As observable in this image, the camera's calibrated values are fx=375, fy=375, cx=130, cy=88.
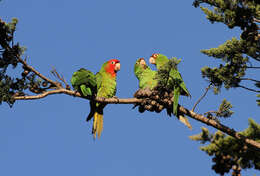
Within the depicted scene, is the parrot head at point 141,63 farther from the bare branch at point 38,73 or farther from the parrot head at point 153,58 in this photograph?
the bare branch at point 38,73

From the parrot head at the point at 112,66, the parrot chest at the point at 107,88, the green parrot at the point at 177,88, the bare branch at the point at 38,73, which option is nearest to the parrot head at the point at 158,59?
the green parrot at the point at 177,88

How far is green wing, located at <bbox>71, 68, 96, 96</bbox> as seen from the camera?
812 cm

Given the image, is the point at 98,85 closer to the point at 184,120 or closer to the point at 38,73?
the point at 38,73

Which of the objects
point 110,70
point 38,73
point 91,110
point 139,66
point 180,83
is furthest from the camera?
point 110,70

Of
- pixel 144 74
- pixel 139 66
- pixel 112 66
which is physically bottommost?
pixel 144 74

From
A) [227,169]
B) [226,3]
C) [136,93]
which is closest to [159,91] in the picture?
[136,93]

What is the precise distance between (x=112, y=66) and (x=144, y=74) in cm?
136

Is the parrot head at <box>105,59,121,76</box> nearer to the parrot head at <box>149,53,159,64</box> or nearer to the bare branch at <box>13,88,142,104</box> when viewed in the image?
the parrot head at <box>149,53,159,64</box>

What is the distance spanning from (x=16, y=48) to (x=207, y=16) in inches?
196

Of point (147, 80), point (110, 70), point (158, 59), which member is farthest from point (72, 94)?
point (158, 59)

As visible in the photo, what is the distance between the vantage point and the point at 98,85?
9.41 meters

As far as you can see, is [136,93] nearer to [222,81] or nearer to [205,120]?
[205,120]

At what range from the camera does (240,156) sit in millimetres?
9109

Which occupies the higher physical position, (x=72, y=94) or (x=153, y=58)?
(x=153, y=58)
